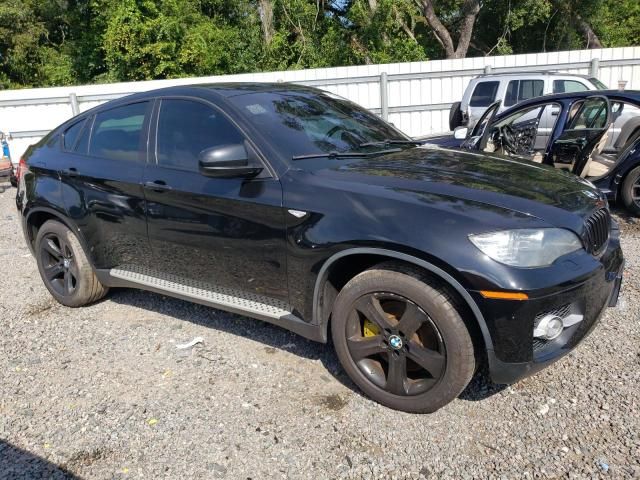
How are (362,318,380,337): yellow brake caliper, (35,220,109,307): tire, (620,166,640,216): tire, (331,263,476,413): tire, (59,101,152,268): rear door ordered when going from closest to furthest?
(331,263,476,413): tire → (362,318,380,337): yellow brake caliper → (59,101,152,268): rear door → (35,220,109,307): tire → (620,166,640,216): tire

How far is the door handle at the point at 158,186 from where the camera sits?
3.64 meters

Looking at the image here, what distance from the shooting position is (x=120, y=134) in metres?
4.12

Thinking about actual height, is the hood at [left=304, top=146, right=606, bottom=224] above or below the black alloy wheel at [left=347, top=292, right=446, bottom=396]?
above

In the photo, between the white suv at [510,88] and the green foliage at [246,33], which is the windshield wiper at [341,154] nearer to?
the white suv at [510,88]

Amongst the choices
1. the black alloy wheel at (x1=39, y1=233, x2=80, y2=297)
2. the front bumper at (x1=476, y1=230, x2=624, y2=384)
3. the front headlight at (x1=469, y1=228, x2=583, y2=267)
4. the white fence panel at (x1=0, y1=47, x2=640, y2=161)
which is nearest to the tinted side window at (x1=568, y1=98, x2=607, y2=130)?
the front bumper at (x1=476, y1=230, x2=624, y2=384)

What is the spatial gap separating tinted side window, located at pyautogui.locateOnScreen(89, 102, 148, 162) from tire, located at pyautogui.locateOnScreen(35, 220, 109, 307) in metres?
0.76

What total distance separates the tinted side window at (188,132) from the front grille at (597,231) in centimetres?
202

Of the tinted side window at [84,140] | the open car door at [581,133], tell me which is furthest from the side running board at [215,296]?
the open car door at [581,133]

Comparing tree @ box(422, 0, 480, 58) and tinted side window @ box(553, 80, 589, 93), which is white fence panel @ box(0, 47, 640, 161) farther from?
tree @ box(422, 0, 480, 58)

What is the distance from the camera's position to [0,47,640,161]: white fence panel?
13617mm

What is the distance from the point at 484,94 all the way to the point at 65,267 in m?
9.38

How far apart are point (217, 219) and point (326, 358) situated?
44.6 inches

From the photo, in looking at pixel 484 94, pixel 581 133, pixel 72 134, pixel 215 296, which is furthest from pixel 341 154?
pixel 484 94

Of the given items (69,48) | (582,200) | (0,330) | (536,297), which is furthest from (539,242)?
(69,48)
